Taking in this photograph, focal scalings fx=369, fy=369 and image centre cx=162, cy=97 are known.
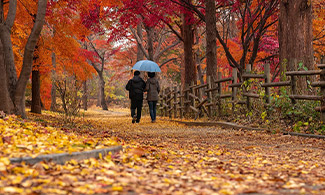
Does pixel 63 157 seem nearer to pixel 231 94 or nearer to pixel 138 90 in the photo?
pixel 231 94

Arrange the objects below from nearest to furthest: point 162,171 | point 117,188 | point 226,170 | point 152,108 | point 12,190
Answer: point 12,190
point 117,188
point 162,171
point 226,170
point 152,108

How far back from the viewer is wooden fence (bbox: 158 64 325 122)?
24.4ft

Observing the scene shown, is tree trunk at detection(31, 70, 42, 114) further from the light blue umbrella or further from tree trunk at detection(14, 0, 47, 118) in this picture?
tree trunk at detection(14, 0, 47, 118)

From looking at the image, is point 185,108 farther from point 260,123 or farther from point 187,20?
point 260,123

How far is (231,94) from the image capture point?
10.8m

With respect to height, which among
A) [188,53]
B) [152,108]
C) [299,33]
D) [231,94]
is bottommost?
[152,108]

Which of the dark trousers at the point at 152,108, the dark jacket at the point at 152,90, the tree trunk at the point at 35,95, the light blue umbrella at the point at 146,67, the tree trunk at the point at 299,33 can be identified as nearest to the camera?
the tree trunk at the point at 299,33

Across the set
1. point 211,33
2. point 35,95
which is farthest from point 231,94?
point 35,95

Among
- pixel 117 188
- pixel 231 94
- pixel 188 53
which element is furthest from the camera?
pixel 188 53

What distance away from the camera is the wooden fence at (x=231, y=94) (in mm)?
7432

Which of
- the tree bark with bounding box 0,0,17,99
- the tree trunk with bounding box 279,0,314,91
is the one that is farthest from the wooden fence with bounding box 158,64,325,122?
the tree bark with bounding box 0,0,17,99

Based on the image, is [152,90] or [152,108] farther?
[152,108]

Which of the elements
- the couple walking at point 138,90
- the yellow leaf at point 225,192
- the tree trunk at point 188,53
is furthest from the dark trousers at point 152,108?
the yellow leaf at point 225,192

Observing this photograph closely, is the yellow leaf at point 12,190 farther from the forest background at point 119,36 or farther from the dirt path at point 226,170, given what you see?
the forest background at point 119,36
